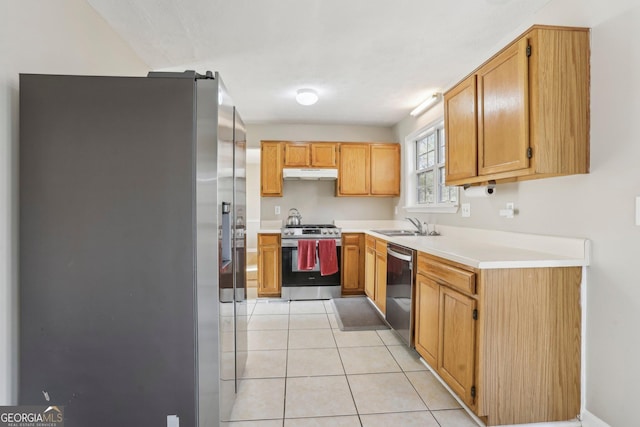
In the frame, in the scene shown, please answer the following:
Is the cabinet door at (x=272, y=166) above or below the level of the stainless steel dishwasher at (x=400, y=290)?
above

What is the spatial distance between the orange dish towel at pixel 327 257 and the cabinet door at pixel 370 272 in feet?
Answer: 1.34

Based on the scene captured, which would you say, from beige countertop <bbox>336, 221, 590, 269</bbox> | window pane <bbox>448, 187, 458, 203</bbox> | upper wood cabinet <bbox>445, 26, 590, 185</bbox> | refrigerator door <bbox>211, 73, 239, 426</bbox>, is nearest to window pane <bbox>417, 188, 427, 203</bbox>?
window pane <bbox>448, 187, 458, 203</bbox>

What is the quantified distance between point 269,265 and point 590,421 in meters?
3.17

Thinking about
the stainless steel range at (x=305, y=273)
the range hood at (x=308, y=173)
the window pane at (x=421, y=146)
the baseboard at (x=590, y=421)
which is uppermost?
the window pane at (x=421, y=146)

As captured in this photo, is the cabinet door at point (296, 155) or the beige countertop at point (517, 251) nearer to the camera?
the beige countertop at point (517, 251)

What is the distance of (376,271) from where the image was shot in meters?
3.31

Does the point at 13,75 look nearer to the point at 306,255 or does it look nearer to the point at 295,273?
the point at 306,255

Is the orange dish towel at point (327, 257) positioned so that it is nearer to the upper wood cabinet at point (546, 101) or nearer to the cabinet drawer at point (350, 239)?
the cabinet drawer at point (350, 239)

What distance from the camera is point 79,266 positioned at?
4.25 feet

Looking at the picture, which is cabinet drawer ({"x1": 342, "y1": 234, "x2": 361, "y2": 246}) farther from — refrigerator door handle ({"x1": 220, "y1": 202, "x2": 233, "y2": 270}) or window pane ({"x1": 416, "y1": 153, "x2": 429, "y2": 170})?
refrigerator door handle ({"x1": 220, "y1": 202, "x2": 233, "y2": 270})

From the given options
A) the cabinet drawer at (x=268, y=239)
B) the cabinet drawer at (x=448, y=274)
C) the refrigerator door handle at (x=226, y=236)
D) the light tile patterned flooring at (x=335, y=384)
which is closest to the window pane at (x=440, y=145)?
the cabinet drawer at (x=448, y=274)

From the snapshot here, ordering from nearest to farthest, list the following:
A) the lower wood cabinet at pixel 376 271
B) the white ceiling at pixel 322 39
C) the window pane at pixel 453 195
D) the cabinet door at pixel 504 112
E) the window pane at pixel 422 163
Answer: the cabinet door at pixel 504 112 < the white ceiling at pixel 322 39 < the window pane at pixel 453 195 < the lower wood cabinet at pixel 376 271 < the window pane at pixel 422 163

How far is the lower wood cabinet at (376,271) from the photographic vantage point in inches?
119

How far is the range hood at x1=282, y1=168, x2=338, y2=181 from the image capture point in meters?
4.09
